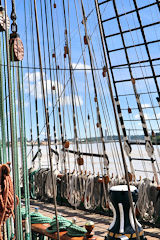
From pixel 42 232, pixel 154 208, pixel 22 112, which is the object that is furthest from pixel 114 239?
pixel 154 208

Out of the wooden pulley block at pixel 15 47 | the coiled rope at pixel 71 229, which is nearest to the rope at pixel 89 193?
the coiled rope at pixel 71 229

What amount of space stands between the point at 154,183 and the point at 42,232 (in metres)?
2.68

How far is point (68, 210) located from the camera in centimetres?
606

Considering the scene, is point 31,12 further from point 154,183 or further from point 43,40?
point 154,183

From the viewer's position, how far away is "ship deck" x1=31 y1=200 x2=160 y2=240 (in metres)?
4.43

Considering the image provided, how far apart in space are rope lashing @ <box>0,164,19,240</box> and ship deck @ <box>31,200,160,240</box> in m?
2.88

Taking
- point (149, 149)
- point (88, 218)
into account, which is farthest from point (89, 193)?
point (149, 149)

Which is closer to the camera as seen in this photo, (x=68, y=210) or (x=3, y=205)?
(x=3, y=205)

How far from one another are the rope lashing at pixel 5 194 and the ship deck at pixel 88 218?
288 centimetres

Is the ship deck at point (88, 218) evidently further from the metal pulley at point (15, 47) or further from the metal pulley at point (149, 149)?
the metal pulley at point (15, 47)

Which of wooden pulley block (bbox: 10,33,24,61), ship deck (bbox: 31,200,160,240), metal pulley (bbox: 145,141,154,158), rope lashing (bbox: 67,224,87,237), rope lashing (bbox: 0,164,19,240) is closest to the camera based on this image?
rope lashing (bbox: 0,164,19,240)

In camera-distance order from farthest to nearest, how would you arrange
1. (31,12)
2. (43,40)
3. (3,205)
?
(43,40)
(31,12)
(3,205)

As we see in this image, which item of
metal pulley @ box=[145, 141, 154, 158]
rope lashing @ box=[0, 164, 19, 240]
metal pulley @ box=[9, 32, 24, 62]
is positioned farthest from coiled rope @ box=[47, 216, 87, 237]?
metal pulley @ box=[145, 141, 154, 158]

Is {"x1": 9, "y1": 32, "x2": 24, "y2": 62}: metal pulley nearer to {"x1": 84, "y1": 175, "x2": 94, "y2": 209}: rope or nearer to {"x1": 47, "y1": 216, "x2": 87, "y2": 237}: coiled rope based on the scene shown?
{"x1": 47, "y1": 216, "x2": 87, "y2": 237}: coiled rope
